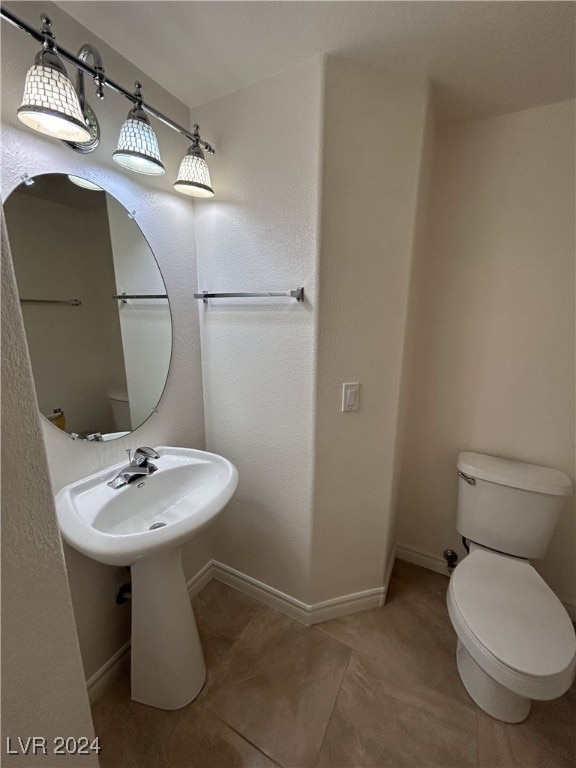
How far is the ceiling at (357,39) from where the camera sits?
34.7 inches

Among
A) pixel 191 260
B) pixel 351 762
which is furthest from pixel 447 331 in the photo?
pixel 351 762

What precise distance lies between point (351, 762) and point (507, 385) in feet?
5.15

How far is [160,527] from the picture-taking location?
1.01 m

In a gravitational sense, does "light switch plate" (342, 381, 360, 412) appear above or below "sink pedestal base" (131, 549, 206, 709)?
above

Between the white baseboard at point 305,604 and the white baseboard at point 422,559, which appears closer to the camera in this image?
the white baseboard at point 305,604

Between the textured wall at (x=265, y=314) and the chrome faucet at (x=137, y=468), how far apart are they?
1.27 feet

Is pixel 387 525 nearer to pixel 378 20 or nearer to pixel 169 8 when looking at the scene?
pixel 378 20

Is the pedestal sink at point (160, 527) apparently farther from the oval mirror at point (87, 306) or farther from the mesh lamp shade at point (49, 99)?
the mesh lamp shade at point (49, 99)

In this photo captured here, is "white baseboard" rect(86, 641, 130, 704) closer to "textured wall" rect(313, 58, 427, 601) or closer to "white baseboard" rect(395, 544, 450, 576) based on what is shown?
"textured wall" rect(313, 58, 427, 601)

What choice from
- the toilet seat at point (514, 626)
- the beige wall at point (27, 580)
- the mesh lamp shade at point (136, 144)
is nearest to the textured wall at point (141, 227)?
the mesh lamp shade at point (136, 144)

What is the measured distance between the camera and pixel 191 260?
142 centimetres

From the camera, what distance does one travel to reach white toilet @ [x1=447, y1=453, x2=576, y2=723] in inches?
38.9

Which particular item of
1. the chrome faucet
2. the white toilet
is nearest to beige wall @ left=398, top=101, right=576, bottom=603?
the white toilet

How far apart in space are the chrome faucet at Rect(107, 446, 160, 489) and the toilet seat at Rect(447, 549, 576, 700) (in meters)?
1.27
